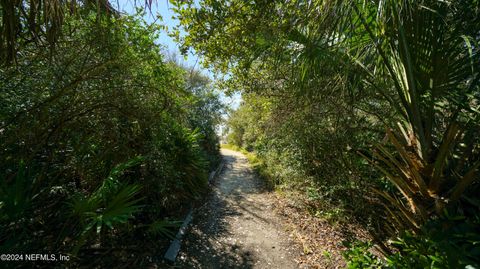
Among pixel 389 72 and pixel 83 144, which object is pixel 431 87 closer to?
pixel 389 72

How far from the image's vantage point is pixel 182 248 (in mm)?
4043

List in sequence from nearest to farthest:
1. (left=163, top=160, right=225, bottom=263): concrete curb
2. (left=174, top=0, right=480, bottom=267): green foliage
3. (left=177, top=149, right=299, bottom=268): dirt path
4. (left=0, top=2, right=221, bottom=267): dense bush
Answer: (left=174, top=0, right=480, bottom=267): green foliage < (left=0, top=2, right=221, bottom=267): dense bush < (left=163, top=160, right=225, bottom=263): concrete curb < (left=177, top=149, right=299, bottom=268): dirt path

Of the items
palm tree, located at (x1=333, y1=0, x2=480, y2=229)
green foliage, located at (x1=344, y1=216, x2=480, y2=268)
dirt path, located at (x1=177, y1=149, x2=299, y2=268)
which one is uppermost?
palm tree, located at (x1=333, y1=0, x2=480, y2=229)

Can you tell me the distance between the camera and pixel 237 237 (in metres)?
4.68

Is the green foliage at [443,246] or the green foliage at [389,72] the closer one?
Result: the green foliage at [443,246]

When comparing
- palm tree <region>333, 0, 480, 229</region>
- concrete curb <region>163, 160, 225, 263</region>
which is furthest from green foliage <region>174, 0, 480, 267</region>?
concrete curb <region>163, 160, 225, 263</region>

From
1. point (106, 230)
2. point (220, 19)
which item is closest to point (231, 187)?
point (106, 230)

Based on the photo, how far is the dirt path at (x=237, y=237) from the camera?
12.6 ft

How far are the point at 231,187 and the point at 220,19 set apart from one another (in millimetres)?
6787

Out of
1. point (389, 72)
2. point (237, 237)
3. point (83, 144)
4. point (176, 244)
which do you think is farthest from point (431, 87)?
point (83, 144)

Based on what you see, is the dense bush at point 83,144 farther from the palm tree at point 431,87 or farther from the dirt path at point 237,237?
the palm tree at point 431,87

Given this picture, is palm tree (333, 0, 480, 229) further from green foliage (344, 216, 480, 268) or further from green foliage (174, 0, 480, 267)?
green foliage (344, 216, 480, 268)

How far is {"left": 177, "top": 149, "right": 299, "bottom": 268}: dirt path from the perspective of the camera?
12.6 feet

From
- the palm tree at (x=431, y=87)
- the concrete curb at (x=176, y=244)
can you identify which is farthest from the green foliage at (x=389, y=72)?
the concrete curb at (x=176, y=244)
